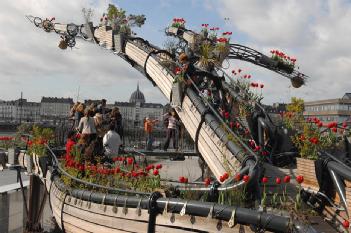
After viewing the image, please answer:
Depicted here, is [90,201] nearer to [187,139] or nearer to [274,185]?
[274,185]

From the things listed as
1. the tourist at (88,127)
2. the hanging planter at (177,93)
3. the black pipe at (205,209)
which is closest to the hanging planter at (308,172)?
the black pipe at (205,209)

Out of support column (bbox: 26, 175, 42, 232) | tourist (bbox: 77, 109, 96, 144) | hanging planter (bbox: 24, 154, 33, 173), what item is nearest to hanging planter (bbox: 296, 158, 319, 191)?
tourist (bbox: 77, 109, 96, 144)

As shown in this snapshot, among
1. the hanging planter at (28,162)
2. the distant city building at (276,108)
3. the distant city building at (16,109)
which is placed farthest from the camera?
the distant city building at (16,109)

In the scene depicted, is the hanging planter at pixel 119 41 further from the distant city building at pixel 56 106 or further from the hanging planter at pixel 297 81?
the distant city building at pixel 56 106

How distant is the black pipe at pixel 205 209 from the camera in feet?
12.7

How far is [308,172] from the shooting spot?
16.7 ft

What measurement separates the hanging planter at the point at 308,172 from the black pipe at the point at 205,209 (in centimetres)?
119

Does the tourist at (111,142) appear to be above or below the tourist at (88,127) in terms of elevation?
below

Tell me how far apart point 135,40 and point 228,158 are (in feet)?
25.6

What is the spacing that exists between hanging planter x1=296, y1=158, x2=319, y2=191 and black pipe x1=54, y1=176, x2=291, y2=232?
1187 mm

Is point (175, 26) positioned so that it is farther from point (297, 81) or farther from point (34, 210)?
point (34, 210)

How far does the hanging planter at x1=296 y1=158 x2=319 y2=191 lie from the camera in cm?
497

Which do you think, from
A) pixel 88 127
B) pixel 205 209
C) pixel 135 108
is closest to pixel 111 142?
pixel 88 127

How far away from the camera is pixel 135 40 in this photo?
1352 cm
